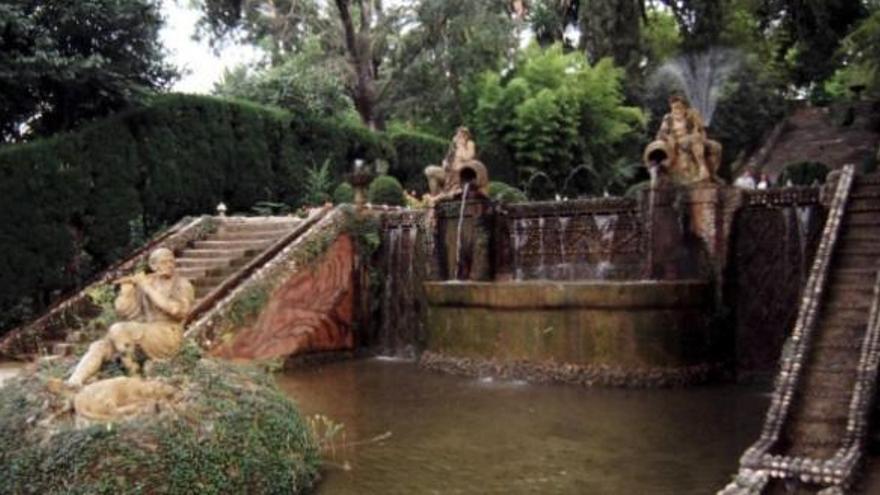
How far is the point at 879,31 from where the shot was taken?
14.7m

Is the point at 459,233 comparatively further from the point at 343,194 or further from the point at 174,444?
the point at 174,444

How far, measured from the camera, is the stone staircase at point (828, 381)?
6.57 m

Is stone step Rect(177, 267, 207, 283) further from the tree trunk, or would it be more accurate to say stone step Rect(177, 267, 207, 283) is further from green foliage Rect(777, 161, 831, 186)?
the tree trunk

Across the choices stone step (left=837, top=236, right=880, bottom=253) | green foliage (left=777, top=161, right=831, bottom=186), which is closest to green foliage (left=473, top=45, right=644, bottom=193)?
green foliage (left=777, top=161, right=831, bottom=186)

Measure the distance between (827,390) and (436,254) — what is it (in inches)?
337

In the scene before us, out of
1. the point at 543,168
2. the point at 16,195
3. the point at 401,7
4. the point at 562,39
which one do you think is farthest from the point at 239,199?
the point at 562,39

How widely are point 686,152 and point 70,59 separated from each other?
11094 millimetres

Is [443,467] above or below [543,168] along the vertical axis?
below

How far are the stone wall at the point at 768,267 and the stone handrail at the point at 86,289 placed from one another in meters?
10.2

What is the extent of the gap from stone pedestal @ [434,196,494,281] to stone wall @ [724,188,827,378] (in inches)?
157

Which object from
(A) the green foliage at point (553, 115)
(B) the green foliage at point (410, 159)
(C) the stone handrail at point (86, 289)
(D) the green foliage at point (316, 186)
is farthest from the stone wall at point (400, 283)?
(B) the green foliage at point (410, 159)

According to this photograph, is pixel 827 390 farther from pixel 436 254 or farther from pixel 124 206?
pixel 124 206

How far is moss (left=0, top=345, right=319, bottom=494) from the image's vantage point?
5.79 metres

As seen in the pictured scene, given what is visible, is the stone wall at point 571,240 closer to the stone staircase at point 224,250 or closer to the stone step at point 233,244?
the stone staircase at point 224,250
